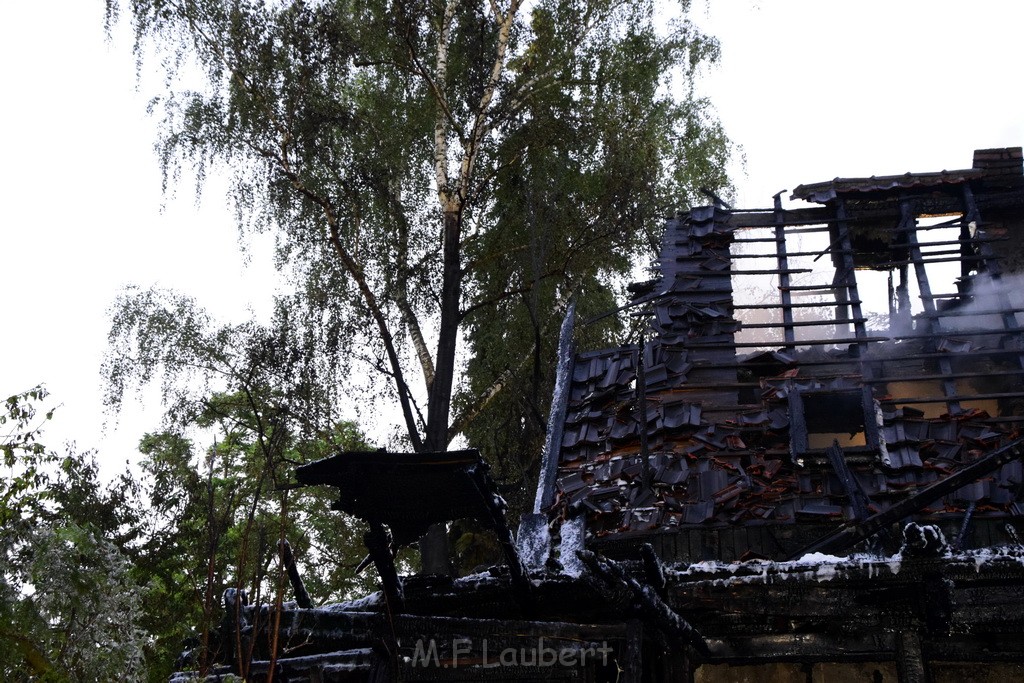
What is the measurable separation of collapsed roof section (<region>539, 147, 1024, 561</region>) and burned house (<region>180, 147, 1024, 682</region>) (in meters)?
0.03

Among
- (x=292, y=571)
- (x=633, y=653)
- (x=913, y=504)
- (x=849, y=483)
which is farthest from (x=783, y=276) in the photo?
(x=292, y=571)

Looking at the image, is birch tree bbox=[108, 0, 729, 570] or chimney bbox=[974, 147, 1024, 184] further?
birch tree bbox=[108, 0, 729, 570]

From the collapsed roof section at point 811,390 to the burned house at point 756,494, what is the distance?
31mm

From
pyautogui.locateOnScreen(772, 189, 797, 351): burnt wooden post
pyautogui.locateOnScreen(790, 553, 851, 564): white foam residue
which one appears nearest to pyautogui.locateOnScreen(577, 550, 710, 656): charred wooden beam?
pyautogui.locateOnScreen(790, 553, 851, 564): white foam residue

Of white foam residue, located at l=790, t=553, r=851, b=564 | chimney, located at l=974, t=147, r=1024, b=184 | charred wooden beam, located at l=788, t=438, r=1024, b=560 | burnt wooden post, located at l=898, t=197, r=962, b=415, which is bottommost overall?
white foam residue, located at l=790, t=553, r=851, b=564

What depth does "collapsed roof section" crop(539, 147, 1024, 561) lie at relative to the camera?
1054cm

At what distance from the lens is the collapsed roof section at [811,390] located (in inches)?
415

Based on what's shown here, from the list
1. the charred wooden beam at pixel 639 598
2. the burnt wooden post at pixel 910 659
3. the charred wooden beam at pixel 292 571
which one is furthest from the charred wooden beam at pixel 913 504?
the charred wooden beam at pixel 292 571

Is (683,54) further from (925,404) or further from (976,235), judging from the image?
(925,404)

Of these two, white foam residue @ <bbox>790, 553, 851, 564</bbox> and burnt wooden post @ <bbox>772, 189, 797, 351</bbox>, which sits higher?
burnt wooden post @ <bbox>772, 189, 797, 351</bbox>

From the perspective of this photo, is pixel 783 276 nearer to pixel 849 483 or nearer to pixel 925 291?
pixel 925 291

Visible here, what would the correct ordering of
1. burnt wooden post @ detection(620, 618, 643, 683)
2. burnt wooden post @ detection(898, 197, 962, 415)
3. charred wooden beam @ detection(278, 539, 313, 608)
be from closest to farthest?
1. charred wooden beam @ detection(278, 539, 313, 608)
2. burnt wooden post @ detection(620, 618, 643, 683)
3. burnt wooden post @ detection(898, 197, 962, 415)

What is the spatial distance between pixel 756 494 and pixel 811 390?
1.65 metres

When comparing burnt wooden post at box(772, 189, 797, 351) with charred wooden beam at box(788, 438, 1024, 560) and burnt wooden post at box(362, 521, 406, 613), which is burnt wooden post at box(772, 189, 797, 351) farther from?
burnt wooden post at box(362, 521, 406, 613)
